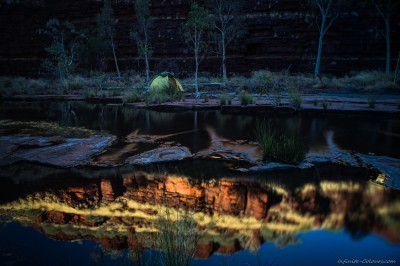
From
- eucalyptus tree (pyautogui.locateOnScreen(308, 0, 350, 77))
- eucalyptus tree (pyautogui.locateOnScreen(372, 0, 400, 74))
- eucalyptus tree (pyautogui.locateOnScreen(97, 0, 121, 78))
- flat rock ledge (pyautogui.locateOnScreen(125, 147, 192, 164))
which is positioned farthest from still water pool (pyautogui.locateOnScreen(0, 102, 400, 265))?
eucalyptus tree (pyautogui.locateOnScreen(97, 0, 121, 78))

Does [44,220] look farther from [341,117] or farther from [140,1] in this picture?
[140,1]

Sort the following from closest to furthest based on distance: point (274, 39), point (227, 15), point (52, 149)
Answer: point (52, 149), point (227, 15), point (274, 39)

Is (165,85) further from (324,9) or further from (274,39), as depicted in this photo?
(324,9)

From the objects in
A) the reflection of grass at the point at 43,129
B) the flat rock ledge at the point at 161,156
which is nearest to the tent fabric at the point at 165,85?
the reflection of grass at the point at 43,129

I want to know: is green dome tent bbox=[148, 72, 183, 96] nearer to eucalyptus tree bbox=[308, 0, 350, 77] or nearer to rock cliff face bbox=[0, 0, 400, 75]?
rock cliff face bbox=[0, 0, 400, 75]

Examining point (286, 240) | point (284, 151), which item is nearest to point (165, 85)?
point (284, 151)

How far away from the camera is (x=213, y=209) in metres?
3.33

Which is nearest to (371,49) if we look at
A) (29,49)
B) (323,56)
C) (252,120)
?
(323,56)

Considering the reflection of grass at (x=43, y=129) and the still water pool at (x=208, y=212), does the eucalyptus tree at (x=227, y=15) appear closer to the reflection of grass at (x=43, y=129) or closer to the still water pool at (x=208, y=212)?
the reflection of grass at (x=43, y=129)

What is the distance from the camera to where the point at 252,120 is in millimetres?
9039

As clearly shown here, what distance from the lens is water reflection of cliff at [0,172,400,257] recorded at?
9.36 feet

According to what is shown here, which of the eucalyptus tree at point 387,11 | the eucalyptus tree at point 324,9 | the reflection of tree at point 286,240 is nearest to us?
the reflection of tree at point 286,240

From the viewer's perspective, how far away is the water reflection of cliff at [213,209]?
2.85 m

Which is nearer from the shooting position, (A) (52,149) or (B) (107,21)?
(A) (52,149)
